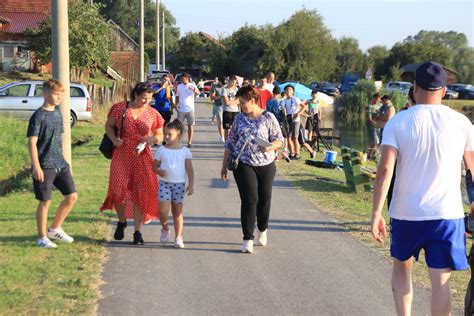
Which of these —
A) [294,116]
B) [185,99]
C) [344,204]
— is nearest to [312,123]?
[294,116]

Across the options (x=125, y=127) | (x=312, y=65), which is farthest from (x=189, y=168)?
(x=312, y=65)

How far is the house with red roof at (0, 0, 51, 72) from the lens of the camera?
48.8m

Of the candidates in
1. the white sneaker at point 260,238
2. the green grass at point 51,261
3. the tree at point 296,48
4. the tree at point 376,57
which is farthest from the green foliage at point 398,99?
the white sneaker at point 260,238

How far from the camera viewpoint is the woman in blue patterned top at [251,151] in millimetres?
7289

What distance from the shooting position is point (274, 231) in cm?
849

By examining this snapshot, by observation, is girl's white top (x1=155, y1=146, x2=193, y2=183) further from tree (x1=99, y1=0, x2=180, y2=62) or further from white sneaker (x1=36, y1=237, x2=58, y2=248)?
tree (x1=99, y1=0, x2=180, y2=62)

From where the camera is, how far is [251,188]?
24.0ft

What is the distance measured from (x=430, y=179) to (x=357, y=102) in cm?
4394

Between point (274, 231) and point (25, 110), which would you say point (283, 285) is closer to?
point (274, 231)

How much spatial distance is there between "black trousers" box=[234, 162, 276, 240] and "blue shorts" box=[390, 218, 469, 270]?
294cm

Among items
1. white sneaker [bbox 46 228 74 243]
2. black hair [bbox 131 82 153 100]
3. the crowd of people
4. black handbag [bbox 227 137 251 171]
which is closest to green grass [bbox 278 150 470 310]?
the crowd of people

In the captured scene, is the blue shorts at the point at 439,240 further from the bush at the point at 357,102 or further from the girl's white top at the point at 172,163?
the bush at the point at 357,102

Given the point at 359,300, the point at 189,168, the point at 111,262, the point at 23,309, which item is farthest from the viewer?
the point at 189,168

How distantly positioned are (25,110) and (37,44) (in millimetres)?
20001
